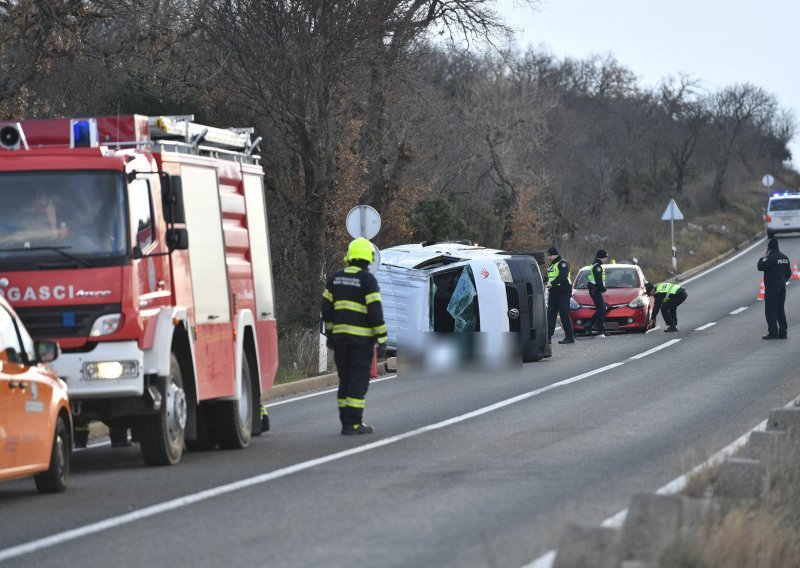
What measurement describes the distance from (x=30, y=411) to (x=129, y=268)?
5.59 feet

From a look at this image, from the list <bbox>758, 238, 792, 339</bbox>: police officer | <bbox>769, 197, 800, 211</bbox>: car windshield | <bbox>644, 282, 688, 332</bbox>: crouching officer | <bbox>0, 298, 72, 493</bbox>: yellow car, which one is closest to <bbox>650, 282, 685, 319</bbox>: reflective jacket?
<bbox>644, 282, 688, 332</bbox>: crouching officer

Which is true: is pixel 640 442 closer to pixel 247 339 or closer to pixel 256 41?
pixel 247 339

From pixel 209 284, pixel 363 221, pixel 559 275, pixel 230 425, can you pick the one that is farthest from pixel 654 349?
pixel 209 284

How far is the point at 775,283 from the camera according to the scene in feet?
91.8

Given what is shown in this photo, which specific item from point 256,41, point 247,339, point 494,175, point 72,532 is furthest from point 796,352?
point 494,175

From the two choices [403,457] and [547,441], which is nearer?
[403,457]

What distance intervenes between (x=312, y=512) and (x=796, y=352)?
1705 centimetres

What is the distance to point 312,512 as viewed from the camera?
32.0ft

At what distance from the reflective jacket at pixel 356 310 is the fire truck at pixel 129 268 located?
3.32 ft

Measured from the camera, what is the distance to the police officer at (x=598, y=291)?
30.6 m

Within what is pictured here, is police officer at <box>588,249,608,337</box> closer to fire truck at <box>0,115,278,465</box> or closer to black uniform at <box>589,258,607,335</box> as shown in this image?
black uniform at <box>589,258,607,335</box>

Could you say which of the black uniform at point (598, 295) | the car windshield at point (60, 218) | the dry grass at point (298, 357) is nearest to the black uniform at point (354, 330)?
the car windshield at point (60, 218)

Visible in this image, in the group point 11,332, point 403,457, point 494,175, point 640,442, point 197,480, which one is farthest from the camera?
point 494,175

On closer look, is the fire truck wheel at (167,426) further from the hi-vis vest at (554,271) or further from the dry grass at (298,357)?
the hi-vis vest at (554,271)
